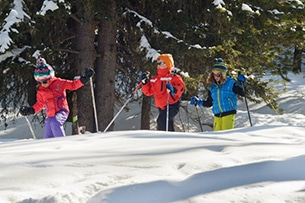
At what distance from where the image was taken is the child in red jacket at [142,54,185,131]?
8820 mm

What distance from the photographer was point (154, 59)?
9836 mm

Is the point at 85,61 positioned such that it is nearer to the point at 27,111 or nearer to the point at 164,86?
the point at 164,86

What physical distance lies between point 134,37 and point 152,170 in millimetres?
8274

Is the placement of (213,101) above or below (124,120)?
above

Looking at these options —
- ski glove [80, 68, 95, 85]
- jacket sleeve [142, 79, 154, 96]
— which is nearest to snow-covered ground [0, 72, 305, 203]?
ski glove [80, 68, 95, 85]

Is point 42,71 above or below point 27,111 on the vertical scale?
above

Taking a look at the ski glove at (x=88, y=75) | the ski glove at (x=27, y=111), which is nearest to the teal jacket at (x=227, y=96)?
the ski glove at (x=88, y=75)

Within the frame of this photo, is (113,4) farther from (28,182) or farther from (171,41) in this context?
(28,182)

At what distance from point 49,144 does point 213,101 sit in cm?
409

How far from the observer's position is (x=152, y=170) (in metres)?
3.49

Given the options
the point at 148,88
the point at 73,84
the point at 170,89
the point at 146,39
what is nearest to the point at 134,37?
the point at 146,39

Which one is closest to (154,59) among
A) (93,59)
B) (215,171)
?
(93,59)

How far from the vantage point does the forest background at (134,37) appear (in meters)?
9.94

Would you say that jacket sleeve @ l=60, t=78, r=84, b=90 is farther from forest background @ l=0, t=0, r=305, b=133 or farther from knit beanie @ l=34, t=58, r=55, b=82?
forest background @ l=0, t=0, r=305, b=133
